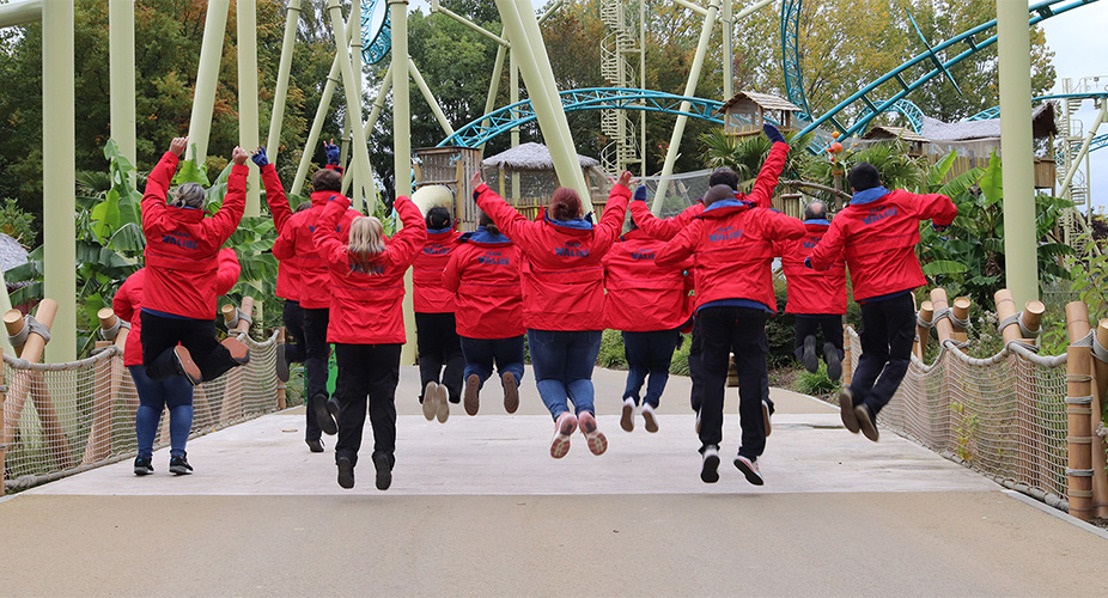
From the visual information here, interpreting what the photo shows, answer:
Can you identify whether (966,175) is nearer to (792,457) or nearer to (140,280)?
(792,457)

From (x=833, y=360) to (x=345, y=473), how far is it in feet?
22.3

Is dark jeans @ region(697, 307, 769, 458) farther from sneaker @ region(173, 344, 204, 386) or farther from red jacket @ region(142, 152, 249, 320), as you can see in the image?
sneaker @ region(173, 344, 204, 386)

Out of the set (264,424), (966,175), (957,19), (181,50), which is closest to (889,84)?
(957,19)

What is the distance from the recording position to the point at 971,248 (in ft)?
59.9

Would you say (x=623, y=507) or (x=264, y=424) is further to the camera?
(x=264, y=424)

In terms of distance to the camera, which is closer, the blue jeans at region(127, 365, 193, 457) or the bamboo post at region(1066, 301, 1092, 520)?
the bamboo post at region(1066, 301, 1092, 520)

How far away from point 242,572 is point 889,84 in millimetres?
61519

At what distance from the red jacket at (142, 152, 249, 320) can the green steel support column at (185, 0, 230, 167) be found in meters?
6.11

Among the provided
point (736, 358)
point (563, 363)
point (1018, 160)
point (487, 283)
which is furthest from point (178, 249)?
point (1018, 160)

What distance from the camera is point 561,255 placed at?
9508mm

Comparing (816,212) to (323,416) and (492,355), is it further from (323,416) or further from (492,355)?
(323,416)

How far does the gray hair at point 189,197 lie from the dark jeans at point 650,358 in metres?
3.93

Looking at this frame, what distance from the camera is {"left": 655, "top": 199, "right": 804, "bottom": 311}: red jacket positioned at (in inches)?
353

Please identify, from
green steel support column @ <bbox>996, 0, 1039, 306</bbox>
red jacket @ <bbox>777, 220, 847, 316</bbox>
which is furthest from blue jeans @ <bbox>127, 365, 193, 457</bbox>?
green steel support column @ <bbox>996, 0, 1039, 306</bbox>
